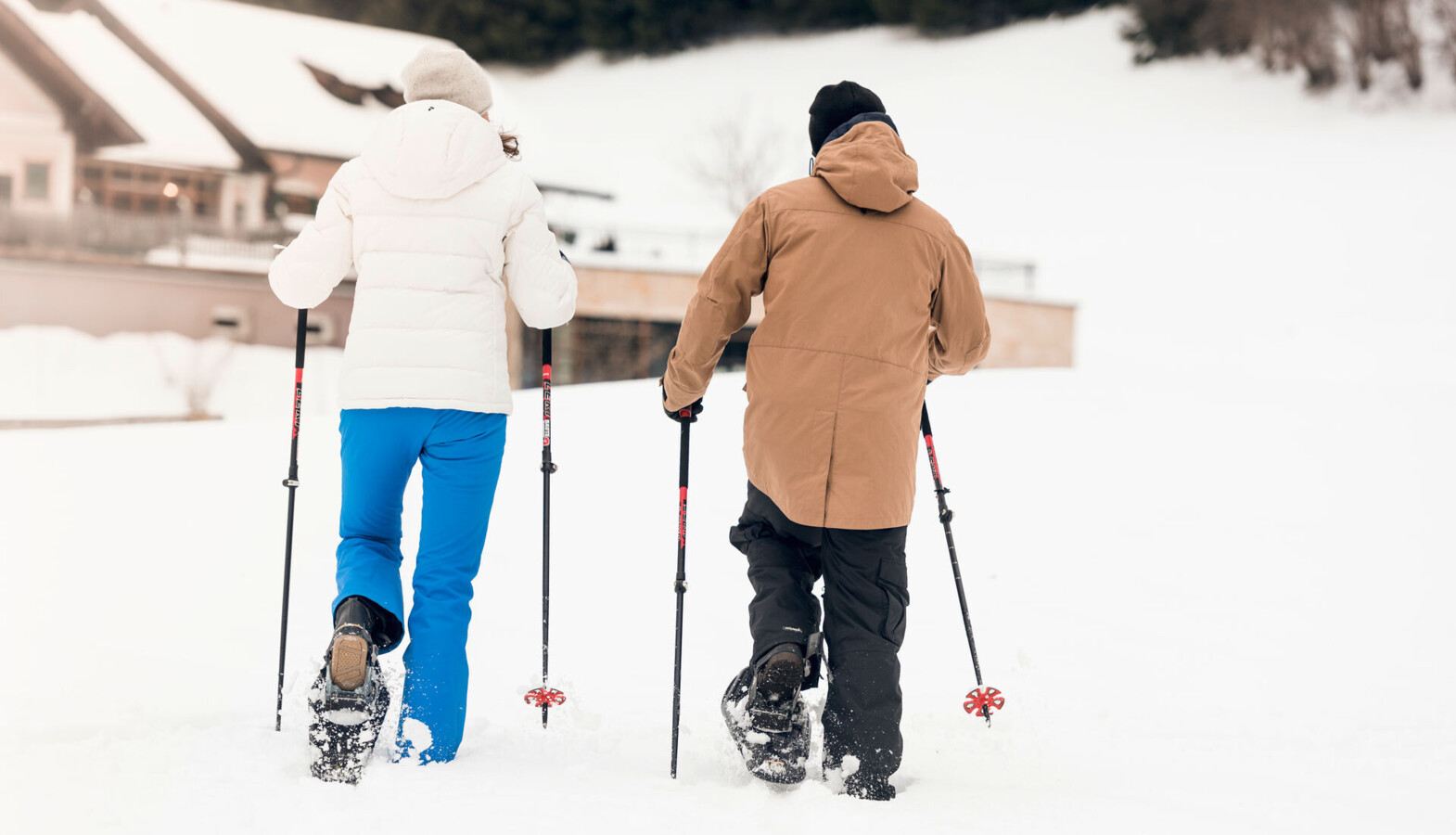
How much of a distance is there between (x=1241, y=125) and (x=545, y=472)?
33143 mm

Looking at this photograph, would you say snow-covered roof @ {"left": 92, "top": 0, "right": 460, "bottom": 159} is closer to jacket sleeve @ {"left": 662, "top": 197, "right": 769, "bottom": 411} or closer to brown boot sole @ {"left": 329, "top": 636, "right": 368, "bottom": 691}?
jacket sleeve @ {"left": 662, "top": 197, "right": 769, "bottom": 411}

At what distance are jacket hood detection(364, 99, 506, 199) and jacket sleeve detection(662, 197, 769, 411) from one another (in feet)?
1.90

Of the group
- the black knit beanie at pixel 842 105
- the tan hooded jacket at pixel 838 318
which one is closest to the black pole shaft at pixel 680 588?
the tan hooded jacket at pixel 838 318

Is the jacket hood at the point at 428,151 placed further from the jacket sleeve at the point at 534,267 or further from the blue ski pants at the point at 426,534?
the blue ski pants at the point at 426,534

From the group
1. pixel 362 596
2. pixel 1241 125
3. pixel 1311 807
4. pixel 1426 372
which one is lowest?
pixel 1311 807

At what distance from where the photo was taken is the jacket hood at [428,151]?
8.02ft

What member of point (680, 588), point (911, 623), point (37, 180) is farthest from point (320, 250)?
point (37, 180)

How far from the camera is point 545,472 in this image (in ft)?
9.68

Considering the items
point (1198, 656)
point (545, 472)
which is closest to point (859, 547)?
point (545, 472)

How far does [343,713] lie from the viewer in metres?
2.27

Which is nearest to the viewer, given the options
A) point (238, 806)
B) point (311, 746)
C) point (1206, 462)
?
point (238, 806)

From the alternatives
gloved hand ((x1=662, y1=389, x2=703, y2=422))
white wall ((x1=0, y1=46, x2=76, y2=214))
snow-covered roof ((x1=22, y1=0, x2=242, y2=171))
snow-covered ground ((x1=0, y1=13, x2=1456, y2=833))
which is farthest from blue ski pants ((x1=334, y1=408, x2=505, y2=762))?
snow-covered roof ((x1=22, y1=0, x2=242, y2=171))

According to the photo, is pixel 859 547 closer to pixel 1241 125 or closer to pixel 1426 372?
pixel 1426 372

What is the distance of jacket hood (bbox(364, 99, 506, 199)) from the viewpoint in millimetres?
2445
